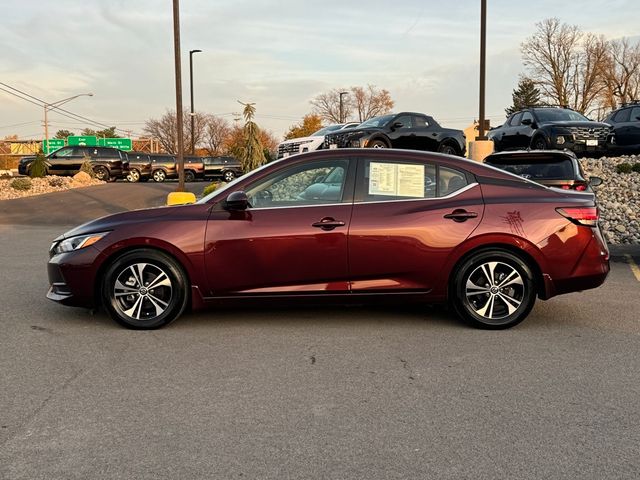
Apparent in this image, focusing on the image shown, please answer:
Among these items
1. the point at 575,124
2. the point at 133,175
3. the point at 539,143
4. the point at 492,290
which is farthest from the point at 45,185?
the point at 492,290

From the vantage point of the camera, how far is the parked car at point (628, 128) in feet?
66.0

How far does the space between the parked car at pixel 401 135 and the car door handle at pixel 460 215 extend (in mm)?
11660

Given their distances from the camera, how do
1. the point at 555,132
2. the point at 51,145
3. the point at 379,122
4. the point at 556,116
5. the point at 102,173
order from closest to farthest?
the point at 555,132 < the point at 379,122 < the point at 556,116 < the point at 102,173 < the point at 51,145

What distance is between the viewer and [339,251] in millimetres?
5672

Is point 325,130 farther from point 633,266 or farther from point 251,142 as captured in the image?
point 633,266

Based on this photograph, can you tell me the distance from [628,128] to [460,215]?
1701cm

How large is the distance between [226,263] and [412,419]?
8.15ft

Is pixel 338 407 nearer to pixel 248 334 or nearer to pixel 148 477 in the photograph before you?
pixel 148 477

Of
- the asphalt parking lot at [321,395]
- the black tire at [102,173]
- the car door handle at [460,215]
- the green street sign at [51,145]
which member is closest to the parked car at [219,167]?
the black tire at [102,173]

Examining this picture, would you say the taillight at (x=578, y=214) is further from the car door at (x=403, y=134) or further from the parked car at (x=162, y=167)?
the parked car at (x=162, y=167)

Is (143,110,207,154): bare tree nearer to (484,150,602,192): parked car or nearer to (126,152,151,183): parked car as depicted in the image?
(126,152,151,183): parked car

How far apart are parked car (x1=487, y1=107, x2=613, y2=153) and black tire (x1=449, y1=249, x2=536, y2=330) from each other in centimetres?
1303

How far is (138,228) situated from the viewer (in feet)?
18.7

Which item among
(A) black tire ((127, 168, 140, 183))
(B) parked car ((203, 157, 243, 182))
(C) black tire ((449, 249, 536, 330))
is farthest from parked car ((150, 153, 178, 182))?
(C) black tire ((449, 249, 536, 330))
